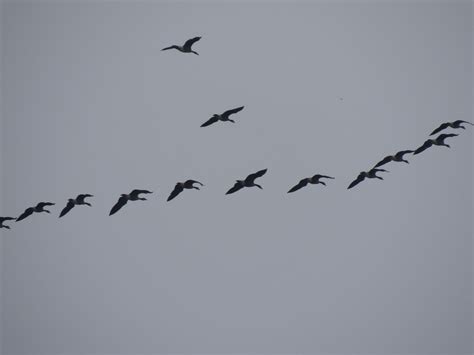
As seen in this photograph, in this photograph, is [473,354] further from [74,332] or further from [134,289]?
[74,332]

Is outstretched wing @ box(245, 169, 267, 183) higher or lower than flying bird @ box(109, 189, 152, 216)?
higher

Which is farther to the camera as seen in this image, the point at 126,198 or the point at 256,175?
the point at 126,198

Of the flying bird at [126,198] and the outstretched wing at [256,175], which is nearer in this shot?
the outstretched wing at [256,175]

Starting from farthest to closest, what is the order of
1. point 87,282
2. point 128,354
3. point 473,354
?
point 87,282 → point 128,354 → point 473,354

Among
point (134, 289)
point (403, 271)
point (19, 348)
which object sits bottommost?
point (19, 348)

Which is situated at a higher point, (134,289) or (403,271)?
(403,271)

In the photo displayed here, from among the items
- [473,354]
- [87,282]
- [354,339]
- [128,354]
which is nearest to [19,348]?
[128,354]

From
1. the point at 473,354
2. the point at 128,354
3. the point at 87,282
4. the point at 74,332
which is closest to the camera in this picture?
the point at 473,354

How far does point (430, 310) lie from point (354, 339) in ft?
51.8

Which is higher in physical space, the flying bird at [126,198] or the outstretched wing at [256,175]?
the outstretched wing at [256,175]

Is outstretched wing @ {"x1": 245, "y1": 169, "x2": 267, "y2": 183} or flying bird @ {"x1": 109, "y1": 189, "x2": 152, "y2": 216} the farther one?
flying bird @ {"x1": 109, "y1": 189, "x2": 152, "y2": 216}

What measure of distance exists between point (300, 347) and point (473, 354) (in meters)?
22.2

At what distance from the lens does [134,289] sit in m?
161

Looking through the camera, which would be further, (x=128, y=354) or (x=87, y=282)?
(x=87, y=282)
